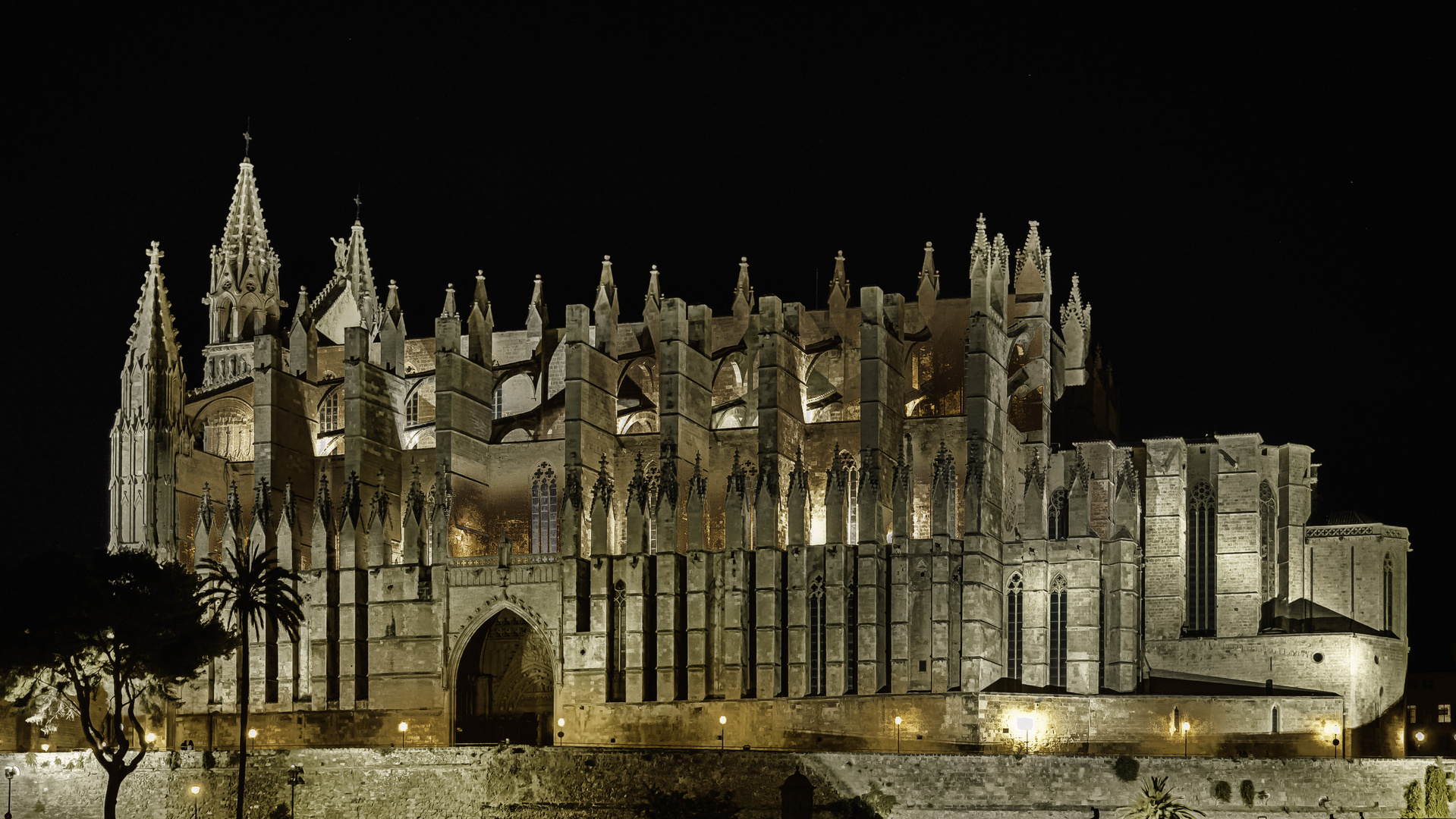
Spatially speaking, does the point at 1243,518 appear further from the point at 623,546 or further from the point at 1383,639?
the point at 623,546

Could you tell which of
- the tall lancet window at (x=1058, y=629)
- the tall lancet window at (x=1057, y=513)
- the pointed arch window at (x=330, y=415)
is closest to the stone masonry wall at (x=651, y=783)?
the tall lancet window at (x=1058, y=629)

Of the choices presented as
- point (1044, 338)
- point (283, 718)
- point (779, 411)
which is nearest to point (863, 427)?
point (779, 411)

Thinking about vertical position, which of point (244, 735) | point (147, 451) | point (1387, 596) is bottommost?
point (244, 735)

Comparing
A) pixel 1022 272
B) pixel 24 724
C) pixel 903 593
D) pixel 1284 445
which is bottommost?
pixel 24 724

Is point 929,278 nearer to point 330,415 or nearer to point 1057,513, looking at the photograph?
point 1057,513

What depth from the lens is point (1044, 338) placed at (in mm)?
68938

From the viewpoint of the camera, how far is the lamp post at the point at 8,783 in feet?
195

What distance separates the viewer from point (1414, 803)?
2035 inches

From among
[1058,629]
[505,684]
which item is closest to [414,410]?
[505,684]

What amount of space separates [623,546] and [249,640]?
462 inches

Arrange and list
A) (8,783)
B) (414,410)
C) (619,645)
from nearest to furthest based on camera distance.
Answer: (8,783), (619,645), (414,410)

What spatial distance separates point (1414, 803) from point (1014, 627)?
1396cm

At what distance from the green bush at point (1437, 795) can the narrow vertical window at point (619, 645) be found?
2261 cm

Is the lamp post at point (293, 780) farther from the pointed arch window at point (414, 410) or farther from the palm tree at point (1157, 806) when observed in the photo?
the palm tree at point (1157, 806)
